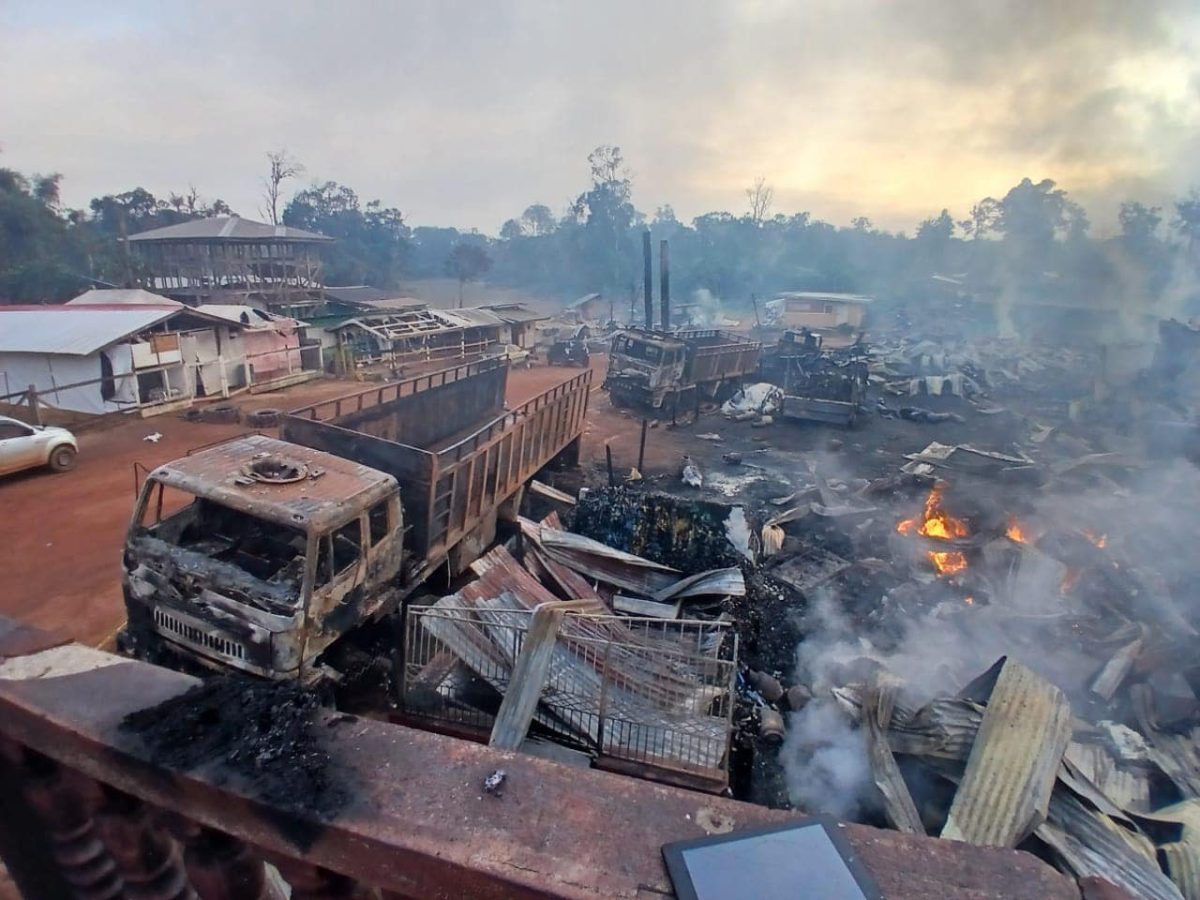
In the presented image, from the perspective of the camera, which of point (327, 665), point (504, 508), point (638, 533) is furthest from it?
point (504, 508)

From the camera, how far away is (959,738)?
5.11 m

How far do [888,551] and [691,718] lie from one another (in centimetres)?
595

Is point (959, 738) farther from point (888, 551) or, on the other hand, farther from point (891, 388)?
point (891, 388)

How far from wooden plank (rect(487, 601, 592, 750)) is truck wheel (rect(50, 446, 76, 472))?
41.1ft

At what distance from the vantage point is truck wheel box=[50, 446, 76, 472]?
12.8m

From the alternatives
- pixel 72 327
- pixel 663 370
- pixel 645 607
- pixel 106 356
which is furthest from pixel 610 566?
pixel 72 327

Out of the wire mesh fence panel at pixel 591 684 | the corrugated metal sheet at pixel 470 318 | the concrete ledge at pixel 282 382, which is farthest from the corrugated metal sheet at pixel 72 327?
the wire mesh fence panel at pixel 591 684

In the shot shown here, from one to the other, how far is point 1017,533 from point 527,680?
29.8 feet

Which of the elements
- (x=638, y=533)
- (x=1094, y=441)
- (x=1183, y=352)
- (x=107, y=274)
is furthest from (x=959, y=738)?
(x=107, y=274)

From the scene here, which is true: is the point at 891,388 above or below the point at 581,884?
below

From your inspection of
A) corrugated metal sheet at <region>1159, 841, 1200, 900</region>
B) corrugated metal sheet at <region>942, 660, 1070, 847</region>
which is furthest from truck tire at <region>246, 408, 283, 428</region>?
corrugated metal sheet at <region>1159, 841, 1200, 900</region>

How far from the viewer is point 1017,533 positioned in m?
10.5

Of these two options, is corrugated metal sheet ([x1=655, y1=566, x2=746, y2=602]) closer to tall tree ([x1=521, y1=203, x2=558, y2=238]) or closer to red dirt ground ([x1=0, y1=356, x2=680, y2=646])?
red dirt ground ([x1=0, y1=356, x2=680, y2=646])

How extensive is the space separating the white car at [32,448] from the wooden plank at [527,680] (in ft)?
40.2
